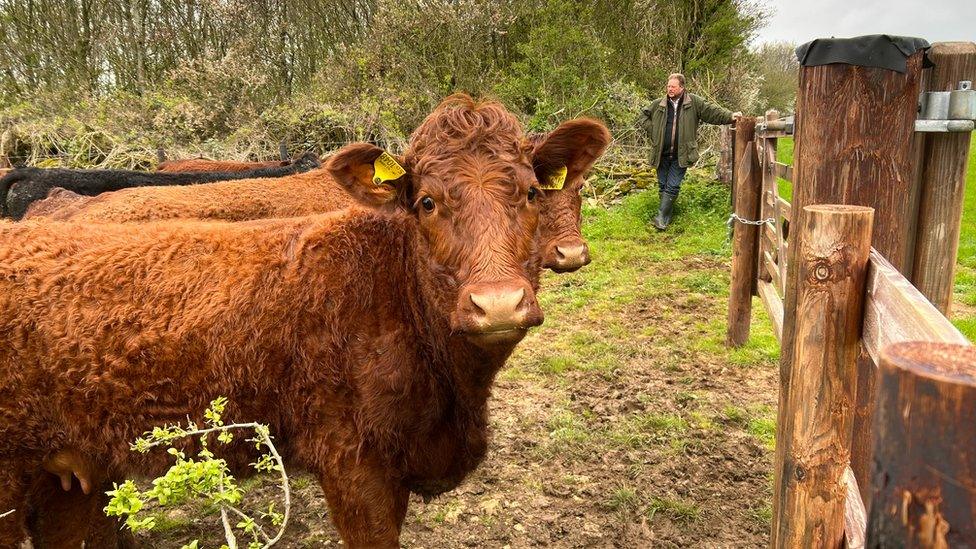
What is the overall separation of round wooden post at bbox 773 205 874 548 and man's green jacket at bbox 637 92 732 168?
9647 mm

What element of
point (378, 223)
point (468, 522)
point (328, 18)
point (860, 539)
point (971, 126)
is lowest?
point (468, 522)

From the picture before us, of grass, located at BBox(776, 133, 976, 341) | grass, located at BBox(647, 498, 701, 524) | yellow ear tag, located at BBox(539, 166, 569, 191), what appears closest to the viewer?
yellow ear tag, located at BBox(539, 166, 569, 191)

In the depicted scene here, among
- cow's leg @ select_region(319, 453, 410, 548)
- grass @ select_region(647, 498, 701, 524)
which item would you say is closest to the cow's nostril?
cow's leg @ select_region(319, 453, 410, 548)

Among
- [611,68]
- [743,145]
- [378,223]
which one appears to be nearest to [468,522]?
[378,223]

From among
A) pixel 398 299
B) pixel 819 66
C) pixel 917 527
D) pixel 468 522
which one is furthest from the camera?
pixel 468 522

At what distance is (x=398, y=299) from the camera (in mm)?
2760

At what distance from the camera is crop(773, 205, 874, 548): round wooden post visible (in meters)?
1.48

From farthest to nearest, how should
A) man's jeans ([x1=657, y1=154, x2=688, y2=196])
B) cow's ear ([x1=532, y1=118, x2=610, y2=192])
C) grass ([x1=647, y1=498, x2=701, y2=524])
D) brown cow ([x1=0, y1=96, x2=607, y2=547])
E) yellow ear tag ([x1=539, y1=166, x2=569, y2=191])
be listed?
man's jeans ([x1=657, y1=154, x2=688, y2=196]), grass ([x1=647, y1=498, x2=701, y2=524]), yellow ear tag ([x1=539, y1=166, x2=569, y2=191]), cow's ear ([x1=532, y1=118, x2=610, y2=192]), brown cow ([x1=0, y1=96, x2=607, y2=547])

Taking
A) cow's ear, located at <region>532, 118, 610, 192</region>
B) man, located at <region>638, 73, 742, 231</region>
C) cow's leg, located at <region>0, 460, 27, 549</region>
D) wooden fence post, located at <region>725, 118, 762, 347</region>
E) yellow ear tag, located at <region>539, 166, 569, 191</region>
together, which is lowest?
cow's leg, located at <region>0, 460, 27, 549</region>

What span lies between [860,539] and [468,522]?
2.57 meters

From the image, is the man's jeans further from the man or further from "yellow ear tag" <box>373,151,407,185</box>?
"yellow ear tag" <box>373,151,407,185</box>

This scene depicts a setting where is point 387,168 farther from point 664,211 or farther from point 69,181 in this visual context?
point 664,211

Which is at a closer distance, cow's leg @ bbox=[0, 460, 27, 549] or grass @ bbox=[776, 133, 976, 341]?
cow's leg @ bbox=[0, 460, 27, 549]

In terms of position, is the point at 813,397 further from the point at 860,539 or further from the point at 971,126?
the point at 971,126
